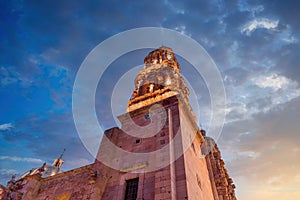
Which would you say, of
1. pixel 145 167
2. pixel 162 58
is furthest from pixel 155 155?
pixel 162 58

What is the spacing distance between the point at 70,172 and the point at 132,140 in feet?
24.8

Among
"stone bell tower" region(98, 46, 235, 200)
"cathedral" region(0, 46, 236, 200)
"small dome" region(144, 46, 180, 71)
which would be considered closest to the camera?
"stone bell tower" region(98, 46, 235, 200)

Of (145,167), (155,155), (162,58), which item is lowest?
(145,167)

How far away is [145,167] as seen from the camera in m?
14.7

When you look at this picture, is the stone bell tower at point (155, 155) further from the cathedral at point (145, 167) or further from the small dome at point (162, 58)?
the small dome at point (162, 58)

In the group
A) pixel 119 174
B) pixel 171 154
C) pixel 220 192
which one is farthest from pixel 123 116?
pixel 220 192

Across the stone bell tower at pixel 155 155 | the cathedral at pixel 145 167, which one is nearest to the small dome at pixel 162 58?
the cathedral at pixel 145 167

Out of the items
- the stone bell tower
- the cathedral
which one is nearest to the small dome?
the cathedral

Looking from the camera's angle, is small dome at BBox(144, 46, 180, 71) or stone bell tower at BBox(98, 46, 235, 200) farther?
small dome at BBox(144, 46, 180, 71)

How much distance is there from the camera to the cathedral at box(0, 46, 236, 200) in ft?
44.1

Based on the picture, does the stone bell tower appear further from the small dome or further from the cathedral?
the small dome

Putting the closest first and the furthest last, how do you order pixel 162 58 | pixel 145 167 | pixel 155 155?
pixel 145 167 → pixel 155 155 → pixel 162 58

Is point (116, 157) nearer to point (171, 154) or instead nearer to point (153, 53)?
point (171, 154)

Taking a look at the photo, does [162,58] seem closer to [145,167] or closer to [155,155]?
[155,155]
